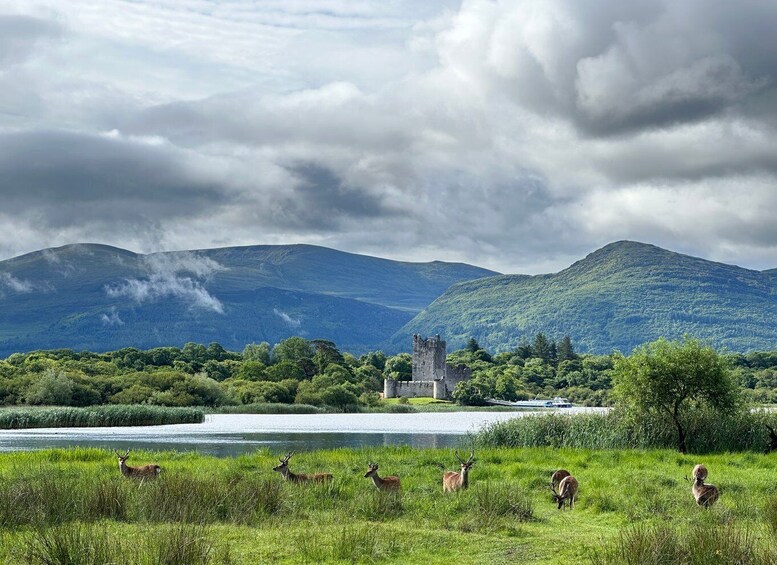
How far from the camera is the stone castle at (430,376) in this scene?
13312 cm

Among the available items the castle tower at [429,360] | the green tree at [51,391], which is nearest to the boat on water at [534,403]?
the castle tower at [429,360]

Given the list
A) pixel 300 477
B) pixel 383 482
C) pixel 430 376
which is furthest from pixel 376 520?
pixel 430 376

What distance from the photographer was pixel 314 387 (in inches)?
3720

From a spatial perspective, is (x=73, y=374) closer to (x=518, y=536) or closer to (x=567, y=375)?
(x=518, y=536)

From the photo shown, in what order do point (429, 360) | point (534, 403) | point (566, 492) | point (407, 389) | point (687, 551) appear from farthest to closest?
point (429, 360)
point (407, 389)
point (534, 403)
point (566, 492)
point (687, 551)

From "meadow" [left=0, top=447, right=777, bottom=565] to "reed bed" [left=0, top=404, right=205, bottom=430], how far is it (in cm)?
3753

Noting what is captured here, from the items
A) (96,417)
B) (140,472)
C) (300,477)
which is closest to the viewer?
(300,477)

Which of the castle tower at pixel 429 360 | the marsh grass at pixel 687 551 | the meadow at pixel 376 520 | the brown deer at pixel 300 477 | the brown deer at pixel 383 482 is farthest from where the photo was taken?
the castle tower at pixel 429 360

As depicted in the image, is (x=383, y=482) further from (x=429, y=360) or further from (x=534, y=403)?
(x=429, y=360)

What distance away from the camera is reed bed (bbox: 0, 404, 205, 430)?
187 feet

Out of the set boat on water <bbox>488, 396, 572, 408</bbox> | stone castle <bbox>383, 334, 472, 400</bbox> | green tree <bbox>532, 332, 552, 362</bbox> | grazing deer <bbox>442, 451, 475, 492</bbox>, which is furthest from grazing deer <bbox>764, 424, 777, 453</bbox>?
green tree <bbox>532, 332, 552, 362</bbox>

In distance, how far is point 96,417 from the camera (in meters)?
59.7

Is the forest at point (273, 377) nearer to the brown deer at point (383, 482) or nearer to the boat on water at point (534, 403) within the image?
the boat on water at point (534, 403)

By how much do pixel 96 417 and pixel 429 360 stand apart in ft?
297
